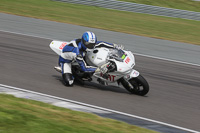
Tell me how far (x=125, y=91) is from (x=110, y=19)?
41.7 ft

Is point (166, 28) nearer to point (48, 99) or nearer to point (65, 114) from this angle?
point (48, 99)

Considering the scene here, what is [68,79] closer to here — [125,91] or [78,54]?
[78,54]

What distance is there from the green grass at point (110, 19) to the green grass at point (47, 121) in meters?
11.4

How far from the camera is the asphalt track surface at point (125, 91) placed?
8.12 meters

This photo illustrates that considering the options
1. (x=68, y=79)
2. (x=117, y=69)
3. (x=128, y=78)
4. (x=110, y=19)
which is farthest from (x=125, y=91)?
(x=110, y=19)

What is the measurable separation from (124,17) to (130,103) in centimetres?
1465

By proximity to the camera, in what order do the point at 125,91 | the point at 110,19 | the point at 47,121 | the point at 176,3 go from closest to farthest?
the point at 47,121 → the point at 125,91 → the point at 110,19 → the point at 176,3

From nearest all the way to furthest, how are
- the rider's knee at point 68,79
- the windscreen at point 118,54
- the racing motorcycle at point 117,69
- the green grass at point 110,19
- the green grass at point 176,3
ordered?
the racing motorcycle at point 117,69, the windscreen at point 118,54, the rider's knee at point 68,79, the green grass at point 110,19, the green grass at point 176,3

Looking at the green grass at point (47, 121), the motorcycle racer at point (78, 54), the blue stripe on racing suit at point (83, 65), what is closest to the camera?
the green grass at point (47, 121)

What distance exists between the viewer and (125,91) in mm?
9516

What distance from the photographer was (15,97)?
7.97 meters

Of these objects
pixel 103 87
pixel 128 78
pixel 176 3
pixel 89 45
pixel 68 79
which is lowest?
pixel 103 87

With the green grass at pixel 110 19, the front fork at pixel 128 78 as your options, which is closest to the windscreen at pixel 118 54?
the front fork at pixel 128 78

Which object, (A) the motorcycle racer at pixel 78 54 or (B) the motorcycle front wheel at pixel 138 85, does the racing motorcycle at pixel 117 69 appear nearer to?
(B) the motorcycle front wheel at pixel 138 85
